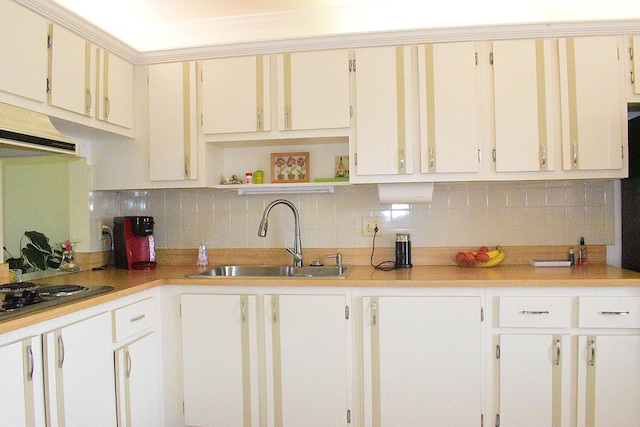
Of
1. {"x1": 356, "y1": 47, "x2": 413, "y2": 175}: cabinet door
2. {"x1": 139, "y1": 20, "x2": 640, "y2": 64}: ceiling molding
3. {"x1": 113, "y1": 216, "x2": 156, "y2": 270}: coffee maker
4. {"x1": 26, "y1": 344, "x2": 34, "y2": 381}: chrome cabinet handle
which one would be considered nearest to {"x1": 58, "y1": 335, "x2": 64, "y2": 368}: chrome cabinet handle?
{"x1": 26, "y1": 344, "x2": 34, "y2": 381}: chrome cabinet handle

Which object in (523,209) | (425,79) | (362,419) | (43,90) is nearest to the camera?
(43,90)

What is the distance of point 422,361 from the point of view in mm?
2188

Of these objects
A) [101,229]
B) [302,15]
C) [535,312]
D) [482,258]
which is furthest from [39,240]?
[535,312]

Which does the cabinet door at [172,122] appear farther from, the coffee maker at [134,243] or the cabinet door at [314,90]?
the cabinet door at [314,90]

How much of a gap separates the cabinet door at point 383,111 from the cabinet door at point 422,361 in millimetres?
763

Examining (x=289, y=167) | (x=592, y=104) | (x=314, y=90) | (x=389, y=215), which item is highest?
(x=314, y=90)

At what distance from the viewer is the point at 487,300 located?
2.17 m

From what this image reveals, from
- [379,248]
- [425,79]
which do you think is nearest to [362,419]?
[379,248]

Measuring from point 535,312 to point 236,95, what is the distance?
199 cm

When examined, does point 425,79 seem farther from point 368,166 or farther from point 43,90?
point 43,90

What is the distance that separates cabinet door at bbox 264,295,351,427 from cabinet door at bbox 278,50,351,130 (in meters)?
0.99

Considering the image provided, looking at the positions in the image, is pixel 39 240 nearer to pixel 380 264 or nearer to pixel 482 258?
pixel 380 264

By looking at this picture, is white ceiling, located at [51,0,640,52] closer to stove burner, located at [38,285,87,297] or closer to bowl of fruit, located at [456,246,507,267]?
bowl of fruit, located at [456,246,507,267]

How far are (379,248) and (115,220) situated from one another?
172 centimetres
